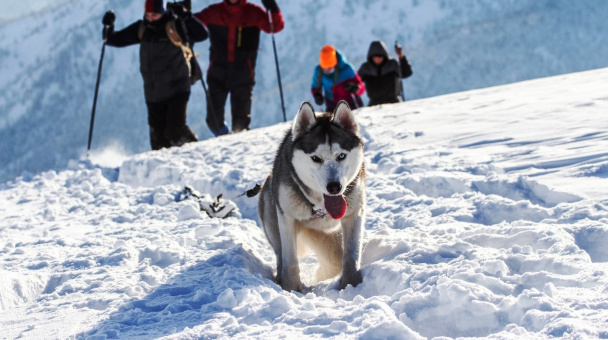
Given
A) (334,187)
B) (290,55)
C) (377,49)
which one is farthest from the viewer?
(290,55)

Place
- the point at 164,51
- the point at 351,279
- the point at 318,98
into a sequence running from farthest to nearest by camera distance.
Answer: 1. the point at 318,98
2. the point at 164,51
3. the point at 351,279

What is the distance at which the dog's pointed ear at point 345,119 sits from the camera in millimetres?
3018

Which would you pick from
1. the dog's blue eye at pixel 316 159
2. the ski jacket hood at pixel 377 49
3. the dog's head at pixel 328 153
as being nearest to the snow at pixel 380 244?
the dog's head at pixel 328 153

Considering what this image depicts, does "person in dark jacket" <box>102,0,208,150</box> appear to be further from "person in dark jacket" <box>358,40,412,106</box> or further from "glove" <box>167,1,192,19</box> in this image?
"person in dark jacket" <box>358,40,412,106</box>

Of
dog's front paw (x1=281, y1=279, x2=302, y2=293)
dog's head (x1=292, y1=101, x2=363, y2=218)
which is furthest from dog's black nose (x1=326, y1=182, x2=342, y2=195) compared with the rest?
dog's front paw (x1=281, y1=279, x2=302, y2=293)

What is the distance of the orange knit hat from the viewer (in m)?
8.36

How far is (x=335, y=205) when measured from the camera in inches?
114

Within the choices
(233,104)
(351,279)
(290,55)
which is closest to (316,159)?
(351,279)

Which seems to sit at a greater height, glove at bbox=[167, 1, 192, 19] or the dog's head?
glove at bbox=[167, 1, 192, 19]

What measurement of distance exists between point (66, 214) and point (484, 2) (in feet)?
43.8

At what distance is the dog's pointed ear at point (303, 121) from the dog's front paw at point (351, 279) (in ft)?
2.29

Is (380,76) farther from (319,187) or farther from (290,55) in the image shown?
(319,187)

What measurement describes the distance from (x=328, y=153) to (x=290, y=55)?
12.1 meters

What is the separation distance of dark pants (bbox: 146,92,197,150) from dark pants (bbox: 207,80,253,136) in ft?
1.85
